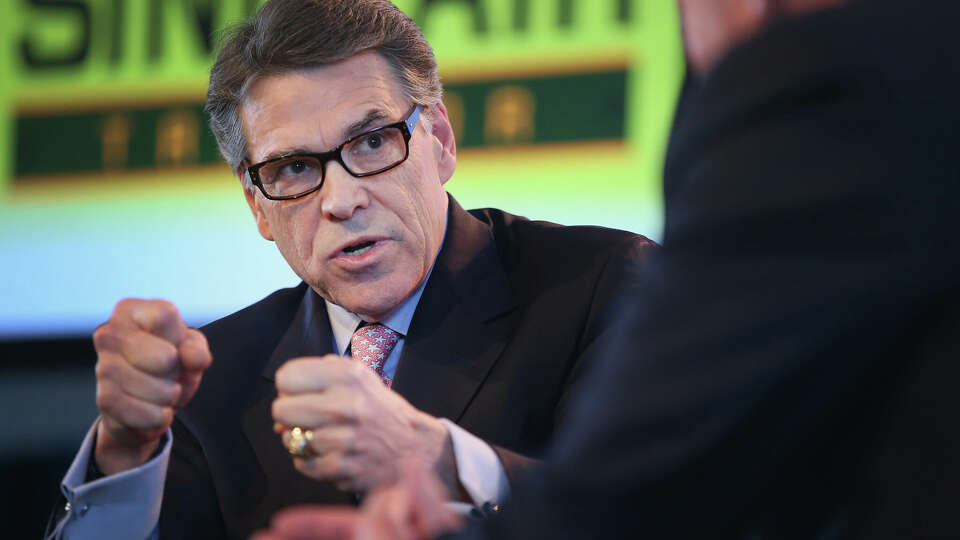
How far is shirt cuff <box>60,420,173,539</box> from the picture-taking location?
134 centimetres

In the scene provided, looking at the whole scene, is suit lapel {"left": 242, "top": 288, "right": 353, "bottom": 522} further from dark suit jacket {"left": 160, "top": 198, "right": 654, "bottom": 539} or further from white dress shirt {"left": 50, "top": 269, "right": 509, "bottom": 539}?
white dress shirt {"left": 50, "top": 269, "right": 509, "bottom": 539}

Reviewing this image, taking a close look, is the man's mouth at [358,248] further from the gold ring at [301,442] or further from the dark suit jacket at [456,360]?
the gold ring at [301,442]

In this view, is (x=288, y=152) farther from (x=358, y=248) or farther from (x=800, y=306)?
(x=800, y=306)

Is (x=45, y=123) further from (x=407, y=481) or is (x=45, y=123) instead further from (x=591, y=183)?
(x=407, y=481)

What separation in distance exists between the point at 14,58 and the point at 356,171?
5.54ft

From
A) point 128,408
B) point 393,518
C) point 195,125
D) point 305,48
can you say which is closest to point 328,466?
point 128,408

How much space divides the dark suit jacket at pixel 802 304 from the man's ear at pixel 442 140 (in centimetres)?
109

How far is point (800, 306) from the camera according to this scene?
569mm

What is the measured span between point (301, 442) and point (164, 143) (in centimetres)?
176

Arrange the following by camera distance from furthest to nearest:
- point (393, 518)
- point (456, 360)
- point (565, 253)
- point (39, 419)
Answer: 1. point (39, 419)
2. point (565, 253)
3. point (456, 360)
4. point (393, 518)

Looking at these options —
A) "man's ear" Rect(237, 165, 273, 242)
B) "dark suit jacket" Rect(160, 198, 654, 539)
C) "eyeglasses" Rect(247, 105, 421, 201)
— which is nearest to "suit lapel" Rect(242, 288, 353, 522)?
"dark suit jacket" Rect(160, 198, 654, 539)

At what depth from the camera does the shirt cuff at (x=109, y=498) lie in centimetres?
134

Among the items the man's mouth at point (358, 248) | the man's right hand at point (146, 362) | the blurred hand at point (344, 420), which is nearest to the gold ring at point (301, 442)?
the blurred hand at point (344, 420)

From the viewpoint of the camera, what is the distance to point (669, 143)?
27.3 inches
